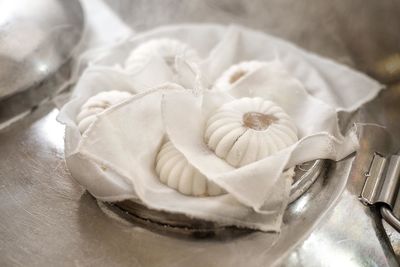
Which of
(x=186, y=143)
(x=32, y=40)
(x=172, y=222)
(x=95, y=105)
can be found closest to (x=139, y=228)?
(x=172, y=222)

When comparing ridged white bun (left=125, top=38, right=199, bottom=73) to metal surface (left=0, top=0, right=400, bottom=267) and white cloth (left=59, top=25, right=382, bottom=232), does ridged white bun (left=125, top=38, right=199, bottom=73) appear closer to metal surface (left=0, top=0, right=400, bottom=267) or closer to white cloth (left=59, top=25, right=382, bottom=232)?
white cloth (left=59, top=25, right=382, bottom=232)

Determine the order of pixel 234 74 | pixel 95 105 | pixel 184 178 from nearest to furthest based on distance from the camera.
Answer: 1. pixel 184 178
2. pixel 95 105
3. pixel 234 74

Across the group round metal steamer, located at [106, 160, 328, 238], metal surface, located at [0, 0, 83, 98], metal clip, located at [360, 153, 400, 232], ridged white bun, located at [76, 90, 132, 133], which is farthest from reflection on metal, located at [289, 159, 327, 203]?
metal surface, located at [0, 0, 83, 98]

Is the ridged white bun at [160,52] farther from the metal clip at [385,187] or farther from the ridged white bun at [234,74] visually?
the metal clip at [385,187]

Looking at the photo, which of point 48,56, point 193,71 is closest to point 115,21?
point 48,56

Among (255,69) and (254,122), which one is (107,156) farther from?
(255,69)

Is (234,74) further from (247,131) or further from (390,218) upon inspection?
(390,218)
